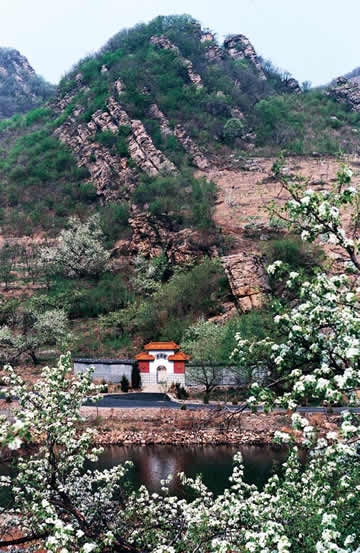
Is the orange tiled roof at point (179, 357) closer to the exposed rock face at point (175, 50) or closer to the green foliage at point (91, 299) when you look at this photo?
the green foliage at point (91, 299)

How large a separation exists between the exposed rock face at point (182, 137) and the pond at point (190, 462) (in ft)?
155

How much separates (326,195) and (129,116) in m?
68.7

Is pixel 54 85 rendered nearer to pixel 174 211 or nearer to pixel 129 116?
pixel 129 116

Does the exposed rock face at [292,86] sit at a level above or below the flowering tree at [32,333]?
above

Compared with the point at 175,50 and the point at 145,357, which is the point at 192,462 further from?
the point at 175,50

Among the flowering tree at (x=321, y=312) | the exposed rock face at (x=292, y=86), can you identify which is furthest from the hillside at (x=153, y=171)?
the flowering tree at (x=321, y=312)

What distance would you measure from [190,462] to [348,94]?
254ft

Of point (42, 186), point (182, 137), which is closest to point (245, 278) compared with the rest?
point (182, 137)

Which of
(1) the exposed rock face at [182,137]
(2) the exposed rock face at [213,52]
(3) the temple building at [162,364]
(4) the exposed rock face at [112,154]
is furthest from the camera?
(2) the exposed rock face at [213,52]

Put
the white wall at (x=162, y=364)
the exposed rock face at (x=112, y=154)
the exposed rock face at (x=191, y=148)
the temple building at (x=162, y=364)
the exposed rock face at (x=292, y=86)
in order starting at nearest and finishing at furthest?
the temple building at (x=162, y=364) → the white wall at (x=162, y=364) → the exposed rock face at (x=112, y=154) → the exposed rock face at (x=191, y=148) → the exposed rock face at (x=292, y=86)

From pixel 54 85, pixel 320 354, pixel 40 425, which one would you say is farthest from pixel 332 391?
pixel 54 85

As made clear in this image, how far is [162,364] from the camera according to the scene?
34031 millimetres

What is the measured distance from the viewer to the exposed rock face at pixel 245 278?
122 ft

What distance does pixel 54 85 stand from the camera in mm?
125062
